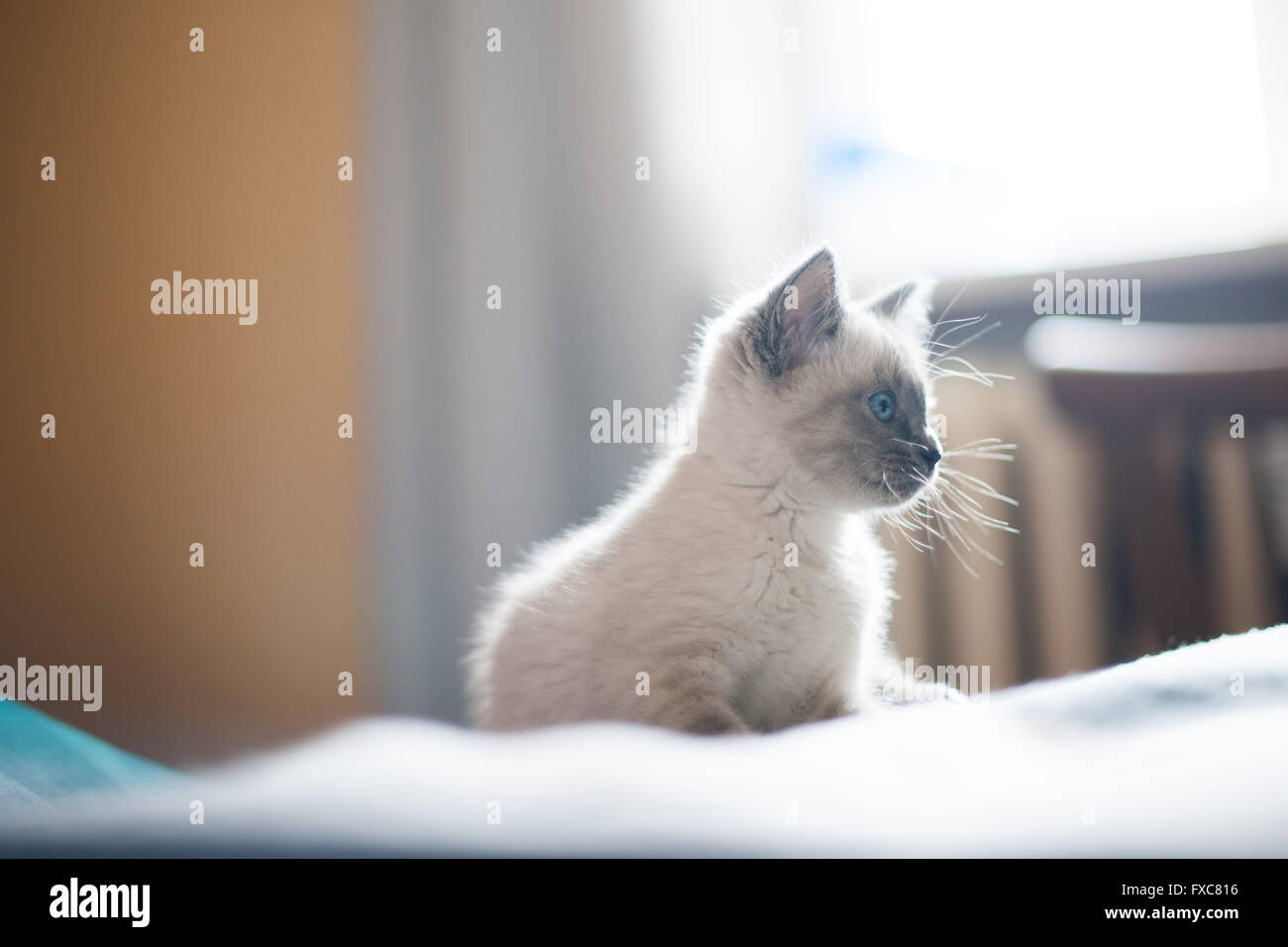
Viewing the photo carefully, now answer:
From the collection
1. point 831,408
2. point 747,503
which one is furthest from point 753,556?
point 831,408

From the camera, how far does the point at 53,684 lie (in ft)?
2.51

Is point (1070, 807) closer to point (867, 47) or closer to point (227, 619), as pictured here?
point (227, 619)

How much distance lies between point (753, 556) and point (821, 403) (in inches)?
7.9

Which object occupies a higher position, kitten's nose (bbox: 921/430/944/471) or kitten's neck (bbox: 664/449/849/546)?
kitten's nose (bbox: 921/430/944/471)

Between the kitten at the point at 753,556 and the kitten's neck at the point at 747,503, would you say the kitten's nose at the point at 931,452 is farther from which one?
the kitten's neck at the point at 747,503

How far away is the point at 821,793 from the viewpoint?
55 cm

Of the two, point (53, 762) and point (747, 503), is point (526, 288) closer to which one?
point (747, 503)

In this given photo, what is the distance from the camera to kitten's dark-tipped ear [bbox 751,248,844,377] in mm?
931

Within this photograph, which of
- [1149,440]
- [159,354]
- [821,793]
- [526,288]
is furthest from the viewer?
[1149,440]

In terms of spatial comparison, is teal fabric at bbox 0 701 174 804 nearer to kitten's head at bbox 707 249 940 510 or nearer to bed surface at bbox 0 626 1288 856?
bed surface at bbox 0 626 1288 856

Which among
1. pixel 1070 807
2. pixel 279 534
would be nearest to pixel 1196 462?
pixel 1070 807

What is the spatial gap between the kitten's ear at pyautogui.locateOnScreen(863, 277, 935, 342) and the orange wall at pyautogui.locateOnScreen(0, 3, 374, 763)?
0.69m

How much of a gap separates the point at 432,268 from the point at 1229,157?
913 mm

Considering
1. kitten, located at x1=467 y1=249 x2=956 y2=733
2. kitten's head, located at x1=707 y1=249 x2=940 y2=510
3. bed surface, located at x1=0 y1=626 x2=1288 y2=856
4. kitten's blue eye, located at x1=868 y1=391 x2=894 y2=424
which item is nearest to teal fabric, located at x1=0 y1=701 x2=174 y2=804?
bed surface, located at x1=0 y1=626 x2=1288 y2=856
